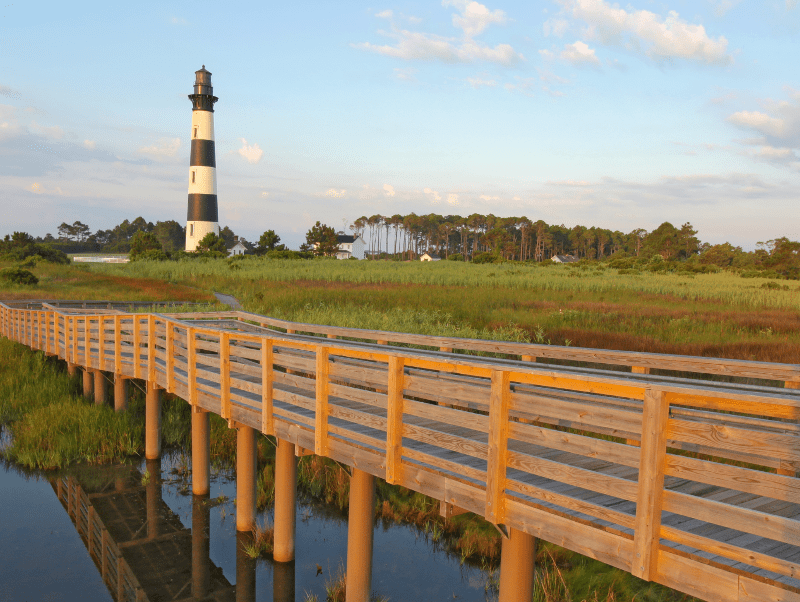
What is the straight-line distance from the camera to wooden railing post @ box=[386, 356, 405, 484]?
5.61 m

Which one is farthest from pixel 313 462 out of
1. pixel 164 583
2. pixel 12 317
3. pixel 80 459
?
pixel 12 317

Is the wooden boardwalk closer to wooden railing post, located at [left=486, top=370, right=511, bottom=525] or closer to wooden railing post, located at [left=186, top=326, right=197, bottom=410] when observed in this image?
wooden railing post, located at [left=486, top=370, right=511, bottom=525]

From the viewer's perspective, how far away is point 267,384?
7645 millimetres

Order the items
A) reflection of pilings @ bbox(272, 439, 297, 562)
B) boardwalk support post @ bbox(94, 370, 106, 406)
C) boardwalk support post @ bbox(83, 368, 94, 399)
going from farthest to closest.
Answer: boardwalk support post @ bbox(83, 368, 94, 399) < boardwalk support post @ bbox(94, 370, 106, 406) < reflection of pilings @ bbox(272, 439, 297, 562)

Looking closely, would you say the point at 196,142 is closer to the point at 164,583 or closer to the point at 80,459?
the point at 80,459

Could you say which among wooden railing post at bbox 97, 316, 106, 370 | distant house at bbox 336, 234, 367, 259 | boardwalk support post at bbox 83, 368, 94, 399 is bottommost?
boardwalk support post at bbox 83, 368, 94, 399

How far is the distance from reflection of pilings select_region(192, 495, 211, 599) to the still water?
0.02m

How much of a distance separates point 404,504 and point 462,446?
5391 mm

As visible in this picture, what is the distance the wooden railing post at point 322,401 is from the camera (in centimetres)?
669

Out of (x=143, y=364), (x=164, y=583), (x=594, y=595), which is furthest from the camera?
(x=143, y=364)

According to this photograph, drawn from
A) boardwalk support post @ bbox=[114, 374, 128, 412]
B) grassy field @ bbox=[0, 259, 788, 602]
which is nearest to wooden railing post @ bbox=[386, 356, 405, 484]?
grassy field @ bbox=[0, 259, 788, 602]

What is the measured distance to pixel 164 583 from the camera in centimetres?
855

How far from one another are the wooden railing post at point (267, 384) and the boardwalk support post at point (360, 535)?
4.66 feet

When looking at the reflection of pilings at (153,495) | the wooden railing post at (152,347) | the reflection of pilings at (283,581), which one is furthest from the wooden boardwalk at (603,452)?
the wooden railing post at (152,347)
